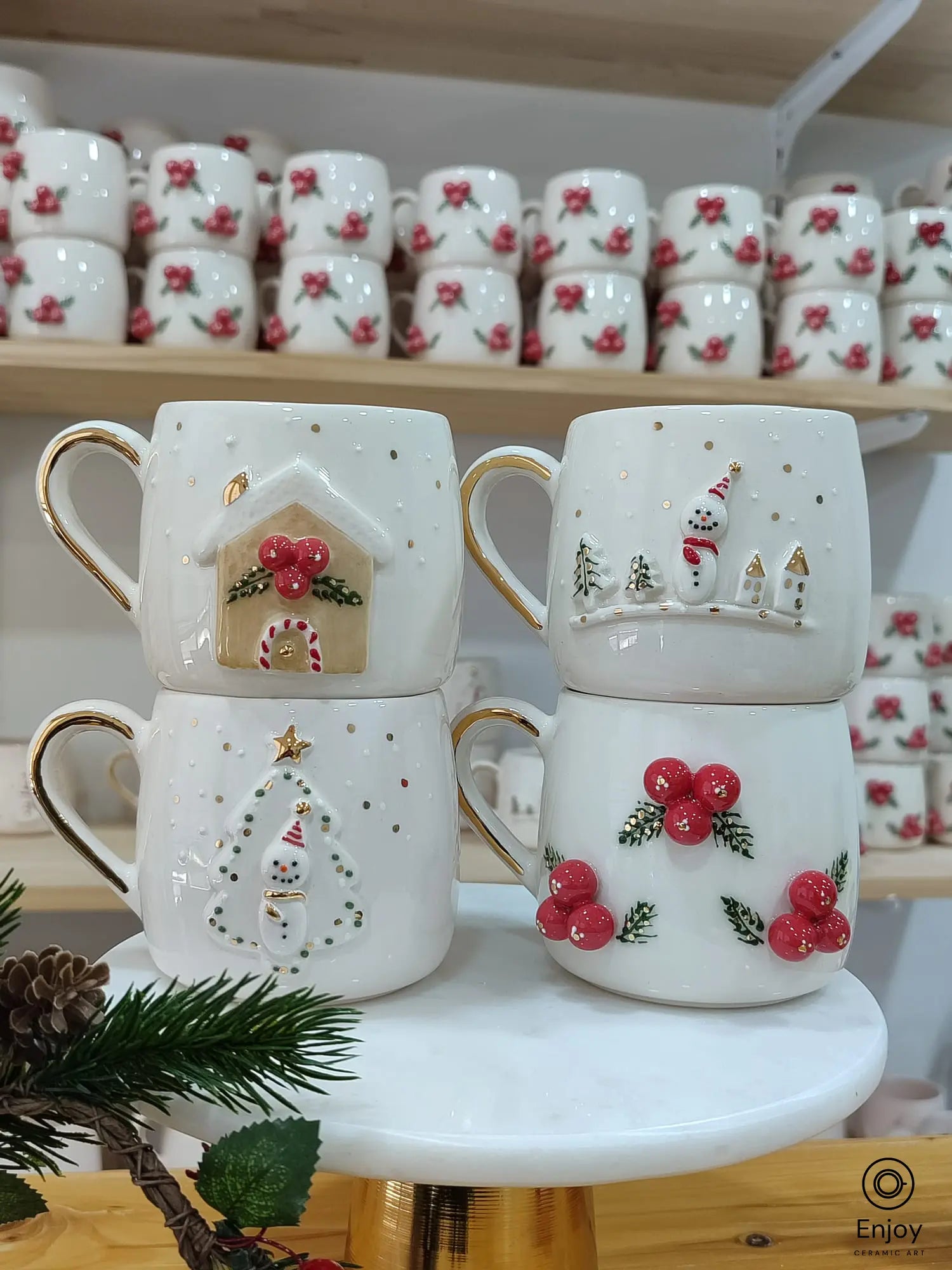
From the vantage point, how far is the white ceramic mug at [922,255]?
3.08ft

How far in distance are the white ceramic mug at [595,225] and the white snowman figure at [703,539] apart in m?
0.51

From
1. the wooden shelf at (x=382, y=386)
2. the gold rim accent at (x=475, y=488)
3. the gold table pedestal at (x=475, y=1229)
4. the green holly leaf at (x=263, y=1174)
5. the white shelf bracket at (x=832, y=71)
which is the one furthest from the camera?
the white shelf bracket at (x=832, y=71)

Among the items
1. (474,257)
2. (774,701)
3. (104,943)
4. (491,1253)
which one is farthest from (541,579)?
(491,1253)

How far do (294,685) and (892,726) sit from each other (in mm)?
740

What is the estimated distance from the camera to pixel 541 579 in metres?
1.14

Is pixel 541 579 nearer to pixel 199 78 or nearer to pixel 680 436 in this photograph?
pixel 199 78

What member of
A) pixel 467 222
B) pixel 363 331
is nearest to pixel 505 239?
pixel 467 222

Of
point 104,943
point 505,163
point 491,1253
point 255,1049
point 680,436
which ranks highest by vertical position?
point 505,163

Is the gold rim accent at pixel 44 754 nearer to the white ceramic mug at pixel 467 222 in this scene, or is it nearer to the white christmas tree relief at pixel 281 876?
the white christmas tree relief at pixel 281 876

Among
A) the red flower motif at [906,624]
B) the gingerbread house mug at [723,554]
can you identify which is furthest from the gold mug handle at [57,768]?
the red flower motif at [906,624]

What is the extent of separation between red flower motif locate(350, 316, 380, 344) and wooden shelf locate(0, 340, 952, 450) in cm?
3

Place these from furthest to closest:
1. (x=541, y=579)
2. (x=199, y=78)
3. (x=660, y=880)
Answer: (x=541, y=579) → (x=199, y=78) → (x=660, y=880)

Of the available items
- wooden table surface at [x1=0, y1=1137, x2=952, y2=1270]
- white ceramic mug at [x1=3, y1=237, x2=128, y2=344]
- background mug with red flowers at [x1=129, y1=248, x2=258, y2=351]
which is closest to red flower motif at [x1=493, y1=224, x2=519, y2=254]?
background mug with red flowers at [x1=129, y1=248, x2=258, y2=351]

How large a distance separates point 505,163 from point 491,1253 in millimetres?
1001
